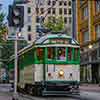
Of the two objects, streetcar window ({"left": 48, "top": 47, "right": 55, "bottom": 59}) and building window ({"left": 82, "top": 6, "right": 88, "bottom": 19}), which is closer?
streetcar window ({"left": 48, "top": 47, "right": 55, "bottom": 59})

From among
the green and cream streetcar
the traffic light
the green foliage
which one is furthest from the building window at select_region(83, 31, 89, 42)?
the traffic light

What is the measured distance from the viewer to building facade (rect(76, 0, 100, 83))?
223 feet

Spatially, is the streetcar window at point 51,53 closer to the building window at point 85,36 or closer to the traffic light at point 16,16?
the traffic light at point 16,16

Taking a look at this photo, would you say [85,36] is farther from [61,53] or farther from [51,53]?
[51,53]

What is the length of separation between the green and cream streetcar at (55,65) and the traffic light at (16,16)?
27.2 feet

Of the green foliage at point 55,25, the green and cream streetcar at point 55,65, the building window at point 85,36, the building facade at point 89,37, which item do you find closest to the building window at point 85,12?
the building facade at point 89,37

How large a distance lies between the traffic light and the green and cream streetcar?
27.2 ft

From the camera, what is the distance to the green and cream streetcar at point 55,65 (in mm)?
26562

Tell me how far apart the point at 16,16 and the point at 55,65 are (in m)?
8.54

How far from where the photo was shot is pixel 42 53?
26.9m

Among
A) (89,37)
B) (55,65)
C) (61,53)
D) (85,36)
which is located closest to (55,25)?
(85,36)

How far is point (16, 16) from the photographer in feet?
60.4

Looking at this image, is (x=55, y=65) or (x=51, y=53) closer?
(x=55, y=65)

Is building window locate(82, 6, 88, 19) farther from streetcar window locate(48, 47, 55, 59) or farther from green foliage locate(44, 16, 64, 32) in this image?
streetcar window locate(48, 47, 55, 59)
